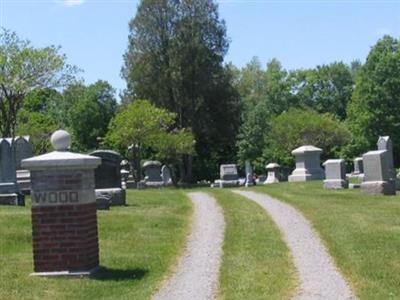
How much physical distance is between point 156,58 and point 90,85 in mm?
30778

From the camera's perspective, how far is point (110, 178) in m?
19.3

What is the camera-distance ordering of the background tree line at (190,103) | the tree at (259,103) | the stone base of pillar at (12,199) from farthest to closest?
the tree at (259,103) < the background tree line at (190,103) < the stone base of pillar at (12,199)

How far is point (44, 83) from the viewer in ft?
128

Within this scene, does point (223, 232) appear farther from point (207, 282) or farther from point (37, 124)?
point (37, 124)

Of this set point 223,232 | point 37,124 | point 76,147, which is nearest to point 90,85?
point 76,147

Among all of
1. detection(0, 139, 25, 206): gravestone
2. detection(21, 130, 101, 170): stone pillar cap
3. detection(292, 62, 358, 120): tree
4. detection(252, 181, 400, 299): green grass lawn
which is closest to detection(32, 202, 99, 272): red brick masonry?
detection(21, 130, 101, 170): stone pillar cap

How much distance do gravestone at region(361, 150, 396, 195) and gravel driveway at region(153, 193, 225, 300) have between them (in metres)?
8.49

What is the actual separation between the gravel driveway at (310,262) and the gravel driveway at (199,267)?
110cm

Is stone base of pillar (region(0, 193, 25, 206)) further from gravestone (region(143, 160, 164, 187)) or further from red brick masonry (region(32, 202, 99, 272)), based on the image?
gravestone (region(143, 160, 164, 187))

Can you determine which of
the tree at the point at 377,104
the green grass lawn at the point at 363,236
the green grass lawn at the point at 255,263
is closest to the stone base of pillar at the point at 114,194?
the green grass lawn at the point at 255,263

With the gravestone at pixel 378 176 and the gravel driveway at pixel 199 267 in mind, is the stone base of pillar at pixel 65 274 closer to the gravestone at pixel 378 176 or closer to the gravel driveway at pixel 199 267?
the gravel driveway at pixel 199 267

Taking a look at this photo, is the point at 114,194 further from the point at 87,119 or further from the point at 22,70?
the point at 87,119

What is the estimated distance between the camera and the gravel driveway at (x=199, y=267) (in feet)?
26.3

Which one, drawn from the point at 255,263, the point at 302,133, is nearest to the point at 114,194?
the point at 255,263
